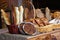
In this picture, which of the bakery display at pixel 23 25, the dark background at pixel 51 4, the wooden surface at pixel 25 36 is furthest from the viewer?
the dark background at pixel 51 4

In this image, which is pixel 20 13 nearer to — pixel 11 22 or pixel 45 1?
pixel 11 22

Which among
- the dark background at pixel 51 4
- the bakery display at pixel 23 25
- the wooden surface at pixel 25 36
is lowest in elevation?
the wooden surface at pixel 25 36

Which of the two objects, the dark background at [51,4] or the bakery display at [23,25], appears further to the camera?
the dark background at [51,4]

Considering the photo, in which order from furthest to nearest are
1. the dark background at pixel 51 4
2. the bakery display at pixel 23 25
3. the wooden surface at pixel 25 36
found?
the dark background at pixel 51 4 < the bakery display at pixel 23 25 < the wooden surface at pixel 25 36

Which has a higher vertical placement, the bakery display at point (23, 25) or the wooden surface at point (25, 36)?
the bakery display at point (23, 25)

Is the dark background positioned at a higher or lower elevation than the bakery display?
higher

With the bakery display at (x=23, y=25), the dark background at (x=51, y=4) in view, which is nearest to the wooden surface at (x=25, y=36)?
the bakery display at (x=23, y=25)

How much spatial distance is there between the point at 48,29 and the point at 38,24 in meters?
0.15

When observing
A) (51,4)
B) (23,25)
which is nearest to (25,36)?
(23,25)

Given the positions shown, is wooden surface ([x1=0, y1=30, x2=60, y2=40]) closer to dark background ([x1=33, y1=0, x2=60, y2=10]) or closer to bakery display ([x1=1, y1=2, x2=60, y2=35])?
bakery display ([x1=1, y1=2, x2=60, y2=35])

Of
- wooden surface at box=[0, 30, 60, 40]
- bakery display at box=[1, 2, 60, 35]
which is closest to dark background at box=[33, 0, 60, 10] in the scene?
bakery display at box=[1, 2, 60, 35]

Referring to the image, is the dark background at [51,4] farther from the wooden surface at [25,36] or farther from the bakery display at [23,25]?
the wooden surface at [25,36]

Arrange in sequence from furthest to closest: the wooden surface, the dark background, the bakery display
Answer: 1. the dark background
2. the bakery display
3. the wooden surface

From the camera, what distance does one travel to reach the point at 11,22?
2.11m
